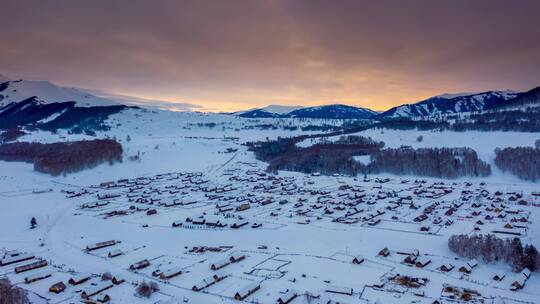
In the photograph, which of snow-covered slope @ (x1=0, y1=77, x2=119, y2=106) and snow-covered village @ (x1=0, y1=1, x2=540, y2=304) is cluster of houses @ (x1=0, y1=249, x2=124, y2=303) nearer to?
Result: snow-covered village @ (x1=0, y1=1, x2=540, y2=304)

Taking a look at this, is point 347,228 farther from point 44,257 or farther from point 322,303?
point 44,257

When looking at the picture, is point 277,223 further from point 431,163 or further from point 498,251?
point 431,163

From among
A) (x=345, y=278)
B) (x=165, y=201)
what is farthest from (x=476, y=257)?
(x=165, y=201)

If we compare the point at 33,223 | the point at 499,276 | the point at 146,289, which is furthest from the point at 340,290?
the point at 33,223

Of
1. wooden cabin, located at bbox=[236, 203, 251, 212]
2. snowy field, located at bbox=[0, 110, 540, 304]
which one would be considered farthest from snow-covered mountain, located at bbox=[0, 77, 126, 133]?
wooden cabin, located at bbox=[236, 203, 251, 212]

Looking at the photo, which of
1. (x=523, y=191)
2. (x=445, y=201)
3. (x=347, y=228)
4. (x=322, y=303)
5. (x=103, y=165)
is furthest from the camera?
(x=103, y=165)

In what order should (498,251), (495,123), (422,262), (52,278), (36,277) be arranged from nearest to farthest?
(36,277)
(52,278)
(422,262)
(498,251)
(495,123)
